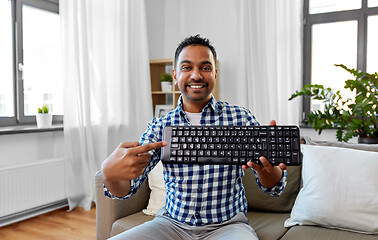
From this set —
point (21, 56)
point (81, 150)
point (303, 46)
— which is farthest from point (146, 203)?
point (303, 46)

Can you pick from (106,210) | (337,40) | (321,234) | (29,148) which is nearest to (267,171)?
(321,234)

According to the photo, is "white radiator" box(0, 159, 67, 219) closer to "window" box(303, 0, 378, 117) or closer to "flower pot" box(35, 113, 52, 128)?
"flower pot" box(35, 113, 52, 128)

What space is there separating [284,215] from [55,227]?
5.40ft

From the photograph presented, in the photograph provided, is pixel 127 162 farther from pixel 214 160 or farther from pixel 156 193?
pixel 156 193

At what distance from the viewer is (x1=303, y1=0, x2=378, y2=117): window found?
3.09 metres

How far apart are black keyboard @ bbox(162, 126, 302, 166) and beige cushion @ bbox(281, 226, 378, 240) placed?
0.55 m

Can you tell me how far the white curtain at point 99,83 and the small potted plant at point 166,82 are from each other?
17cm

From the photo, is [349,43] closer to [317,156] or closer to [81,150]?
[317,156]

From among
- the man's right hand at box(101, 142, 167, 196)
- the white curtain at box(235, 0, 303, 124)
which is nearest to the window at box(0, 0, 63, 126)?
the white curtain at box(235, 0, 303, 124)

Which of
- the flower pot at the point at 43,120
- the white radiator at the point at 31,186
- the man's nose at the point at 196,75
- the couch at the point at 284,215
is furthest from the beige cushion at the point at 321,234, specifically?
the flower pot at the point at 43,120

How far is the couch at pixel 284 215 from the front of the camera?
135 centimetres

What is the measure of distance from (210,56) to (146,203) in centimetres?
85

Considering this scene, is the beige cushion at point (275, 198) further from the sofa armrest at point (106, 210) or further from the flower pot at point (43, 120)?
the flower pot at point (43, 120)

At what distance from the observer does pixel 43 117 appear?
9.12 ft
